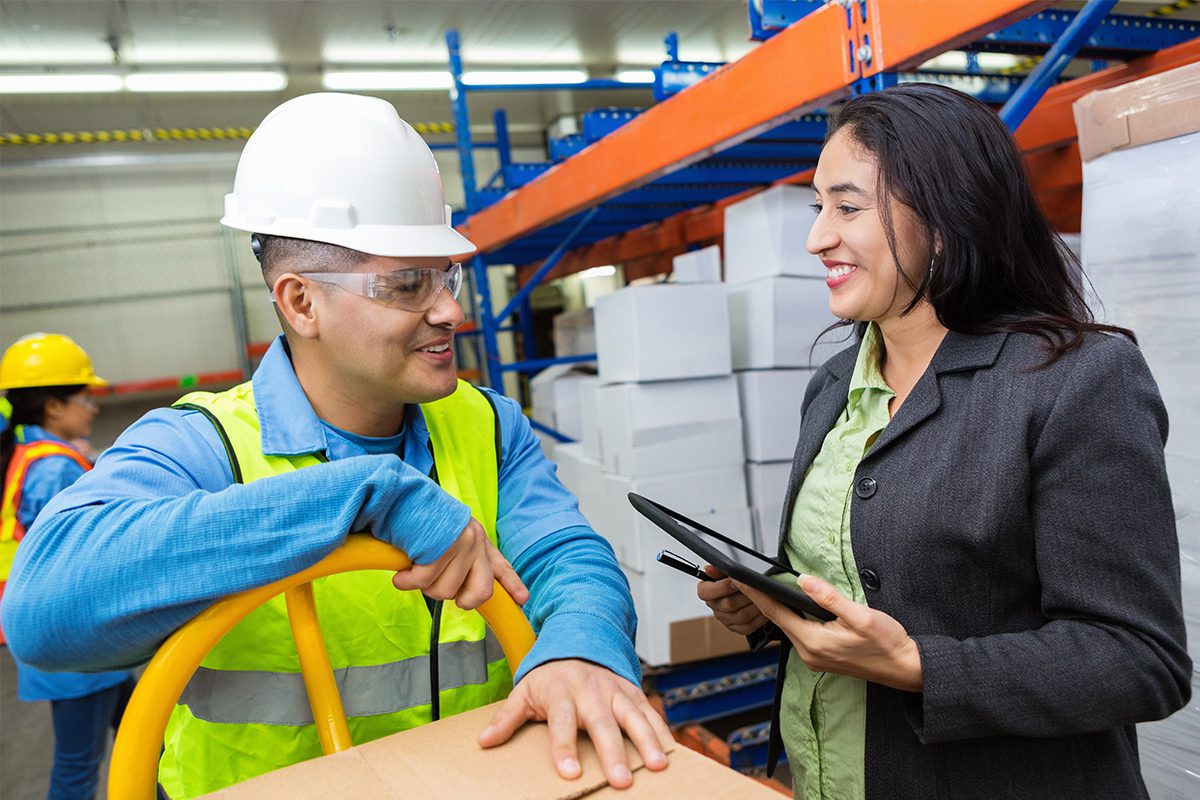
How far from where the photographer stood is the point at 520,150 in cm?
1165

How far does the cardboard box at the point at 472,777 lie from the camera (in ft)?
2.68

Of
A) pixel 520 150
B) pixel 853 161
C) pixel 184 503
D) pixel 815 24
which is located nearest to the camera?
pixel 184 503

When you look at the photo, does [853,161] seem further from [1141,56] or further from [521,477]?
[1141,56]

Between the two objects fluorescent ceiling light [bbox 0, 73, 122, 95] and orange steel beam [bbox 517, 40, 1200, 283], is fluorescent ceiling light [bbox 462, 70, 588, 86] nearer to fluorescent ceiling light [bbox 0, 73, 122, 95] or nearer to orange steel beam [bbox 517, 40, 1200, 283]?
fluorescent ceiling light [bbox 0, 73, 122, 95]

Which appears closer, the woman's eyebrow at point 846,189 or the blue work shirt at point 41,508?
the woman's eyebrow at point 846,189

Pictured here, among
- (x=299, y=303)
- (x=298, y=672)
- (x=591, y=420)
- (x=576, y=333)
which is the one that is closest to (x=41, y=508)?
(x=299, y=303)

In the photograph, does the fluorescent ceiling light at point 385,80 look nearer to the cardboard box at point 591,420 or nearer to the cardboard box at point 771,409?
the cardboard box at point 591,420

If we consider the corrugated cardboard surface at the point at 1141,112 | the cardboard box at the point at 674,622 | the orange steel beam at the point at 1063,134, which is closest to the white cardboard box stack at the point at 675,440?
the cardboard box at the point at 674,622

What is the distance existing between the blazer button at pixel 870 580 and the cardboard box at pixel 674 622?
2.50m

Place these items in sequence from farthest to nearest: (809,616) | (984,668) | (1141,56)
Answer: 1. (1141,56)
2. (809,616)
3. (984,668)

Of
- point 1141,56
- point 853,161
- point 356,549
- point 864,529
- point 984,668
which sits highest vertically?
point 1141,56

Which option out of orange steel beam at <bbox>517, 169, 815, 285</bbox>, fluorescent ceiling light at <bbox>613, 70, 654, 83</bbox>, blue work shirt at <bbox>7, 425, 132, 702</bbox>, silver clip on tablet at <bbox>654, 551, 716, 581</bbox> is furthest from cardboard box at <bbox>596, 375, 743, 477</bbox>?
fluorescent ceiling light at <bbox>613, 70, 654, 83</bbox>

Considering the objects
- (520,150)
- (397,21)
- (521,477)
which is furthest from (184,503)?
(520,150)

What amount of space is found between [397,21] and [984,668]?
835 centimetres
